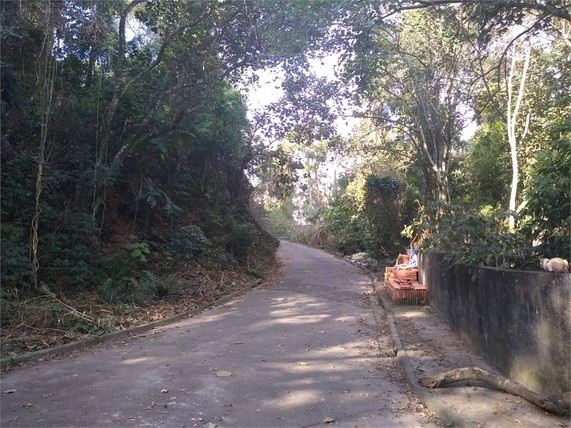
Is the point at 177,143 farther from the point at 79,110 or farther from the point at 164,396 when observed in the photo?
the point at 164,396

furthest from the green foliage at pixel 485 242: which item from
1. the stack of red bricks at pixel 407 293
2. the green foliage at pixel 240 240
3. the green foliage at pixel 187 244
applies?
the green foliage at pixel 240 240

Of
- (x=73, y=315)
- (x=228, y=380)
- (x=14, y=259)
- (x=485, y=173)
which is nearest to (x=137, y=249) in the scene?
(x=14, y=259)

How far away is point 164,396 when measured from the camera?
5516mm

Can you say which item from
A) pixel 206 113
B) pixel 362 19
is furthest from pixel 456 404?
pixel 206 113

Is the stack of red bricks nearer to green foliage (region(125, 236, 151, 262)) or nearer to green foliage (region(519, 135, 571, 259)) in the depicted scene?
green foliage (region(519, 135, 571, 259))

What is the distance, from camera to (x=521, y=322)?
5.55m

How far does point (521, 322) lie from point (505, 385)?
722mm

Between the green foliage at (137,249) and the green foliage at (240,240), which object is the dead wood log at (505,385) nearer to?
the green foliage at (137,249)

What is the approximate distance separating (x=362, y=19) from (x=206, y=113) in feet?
34.7

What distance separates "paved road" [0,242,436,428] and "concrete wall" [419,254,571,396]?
4.18ft

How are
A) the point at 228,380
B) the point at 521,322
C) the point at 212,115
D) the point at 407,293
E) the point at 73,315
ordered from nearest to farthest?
the point at 521,322
the point at 228,380
the point at 73,315
the point at 407,293
the point at 212,115

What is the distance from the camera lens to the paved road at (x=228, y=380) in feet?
16.4

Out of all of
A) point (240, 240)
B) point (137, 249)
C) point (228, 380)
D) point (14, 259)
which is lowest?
point (228, 380)

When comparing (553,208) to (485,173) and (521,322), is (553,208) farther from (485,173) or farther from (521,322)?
(485,173)
